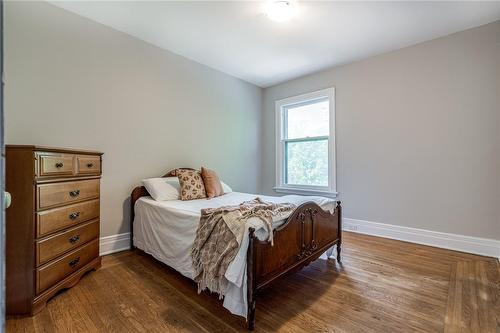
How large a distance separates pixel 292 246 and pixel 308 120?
2.84 metres

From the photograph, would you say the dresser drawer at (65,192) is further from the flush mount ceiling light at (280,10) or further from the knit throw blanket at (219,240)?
the flush mount ceiling light at (280,10)

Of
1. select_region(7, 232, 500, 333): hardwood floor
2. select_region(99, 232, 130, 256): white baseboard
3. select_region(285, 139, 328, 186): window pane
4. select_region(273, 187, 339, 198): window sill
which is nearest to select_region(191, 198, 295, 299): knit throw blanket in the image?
select_region(7, 232, 500, 333): hardwood floor

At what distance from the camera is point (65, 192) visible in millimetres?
1919

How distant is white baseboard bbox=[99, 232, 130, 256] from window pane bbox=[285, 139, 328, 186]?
2.81 meters

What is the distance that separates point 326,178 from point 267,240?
2607 mm

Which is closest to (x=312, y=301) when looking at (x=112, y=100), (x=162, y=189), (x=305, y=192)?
(x=162, y=189)

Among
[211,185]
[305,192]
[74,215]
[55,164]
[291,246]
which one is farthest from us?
[305,192]

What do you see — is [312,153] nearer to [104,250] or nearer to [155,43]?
[155,43]

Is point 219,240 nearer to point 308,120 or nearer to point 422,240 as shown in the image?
point 422,240

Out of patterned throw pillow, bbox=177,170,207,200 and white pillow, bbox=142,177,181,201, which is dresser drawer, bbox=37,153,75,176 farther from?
patterned throw pillow, bbox=177,170,207,200

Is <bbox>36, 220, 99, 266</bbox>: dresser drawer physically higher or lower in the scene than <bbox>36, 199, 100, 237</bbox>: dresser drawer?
lower

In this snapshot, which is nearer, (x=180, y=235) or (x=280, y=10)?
(x=180, y=235)

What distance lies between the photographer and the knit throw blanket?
1.61 m

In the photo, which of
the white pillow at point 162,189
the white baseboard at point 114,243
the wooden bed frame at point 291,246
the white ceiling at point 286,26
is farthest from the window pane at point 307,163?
the white baseboard at point 114,243
